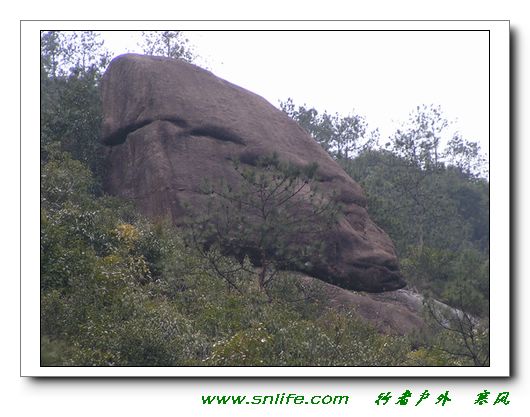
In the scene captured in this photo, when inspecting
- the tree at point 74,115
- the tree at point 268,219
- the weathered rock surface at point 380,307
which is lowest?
the weathered rock surface at point 380,307

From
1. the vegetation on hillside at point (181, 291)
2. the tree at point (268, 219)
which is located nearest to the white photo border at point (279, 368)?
the vegetation on hillside at point (181, 291)

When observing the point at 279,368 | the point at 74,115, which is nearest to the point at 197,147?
the point at 74,115

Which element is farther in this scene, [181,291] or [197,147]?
[197,147]

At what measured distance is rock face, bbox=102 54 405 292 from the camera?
677 inches

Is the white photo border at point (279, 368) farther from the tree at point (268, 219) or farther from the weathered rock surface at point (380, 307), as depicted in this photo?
the weathered rock surface at point (380, 307)

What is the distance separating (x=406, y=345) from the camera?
38.8 ft

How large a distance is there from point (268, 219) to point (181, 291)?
2.19 metres

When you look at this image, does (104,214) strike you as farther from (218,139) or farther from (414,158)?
(414,158)

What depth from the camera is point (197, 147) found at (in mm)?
17719

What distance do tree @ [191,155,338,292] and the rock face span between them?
131 cm

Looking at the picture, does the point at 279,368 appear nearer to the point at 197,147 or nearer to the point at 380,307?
the point at 380,307

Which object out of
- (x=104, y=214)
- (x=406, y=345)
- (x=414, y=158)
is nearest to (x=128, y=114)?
(x=104, y=214)

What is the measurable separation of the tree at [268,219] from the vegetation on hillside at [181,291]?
0.32ft

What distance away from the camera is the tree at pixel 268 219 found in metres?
14.4
